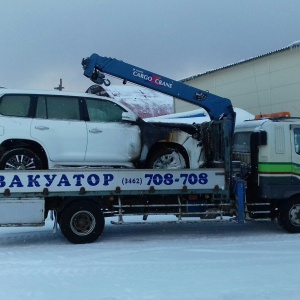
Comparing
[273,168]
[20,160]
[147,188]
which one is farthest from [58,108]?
[273,168]

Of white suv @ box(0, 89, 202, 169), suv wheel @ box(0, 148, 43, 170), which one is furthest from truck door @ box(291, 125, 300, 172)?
suv wheel @ box(0, 148, 43, 170)

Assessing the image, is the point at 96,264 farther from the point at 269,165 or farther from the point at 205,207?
the point at 269,165

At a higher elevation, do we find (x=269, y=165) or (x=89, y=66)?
(x=89, y=66)

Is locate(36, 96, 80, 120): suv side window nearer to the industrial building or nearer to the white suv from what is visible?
the white suv

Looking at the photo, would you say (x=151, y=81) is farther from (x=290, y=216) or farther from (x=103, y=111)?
(x=290, y=216)

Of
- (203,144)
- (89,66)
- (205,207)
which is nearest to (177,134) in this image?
(203,144)

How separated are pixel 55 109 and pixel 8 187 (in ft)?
5.27

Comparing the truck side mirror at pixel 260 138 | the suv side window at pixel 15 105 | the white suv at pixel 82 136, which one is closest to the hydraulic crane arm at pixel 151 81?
the truck side mirror at pixel 260 138

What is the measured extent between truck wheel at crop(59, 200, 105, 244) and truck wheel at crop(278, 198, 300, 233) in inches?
139

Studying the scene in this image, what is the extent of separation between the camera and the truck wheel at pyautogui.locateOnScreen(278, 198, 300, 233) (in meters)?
10.0

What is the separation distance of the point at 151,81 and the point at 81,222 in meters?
3.08

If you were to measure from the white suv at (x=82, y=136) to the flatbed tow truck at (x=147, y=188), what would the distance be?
28cm

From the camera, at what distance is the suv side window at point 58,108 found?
9.11 meters

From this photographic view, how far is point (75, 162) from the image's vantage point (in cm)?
917
